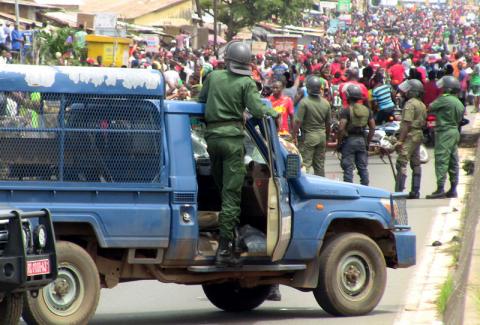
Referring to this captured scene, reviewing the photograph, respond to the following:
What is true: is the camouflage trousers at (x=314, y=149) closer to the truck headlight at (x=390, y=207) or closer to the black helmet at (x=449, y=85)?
the black helmet at (x=449, y=85)

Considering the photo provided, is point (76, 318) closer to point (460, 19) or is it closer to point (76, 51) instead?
point (76, 51)

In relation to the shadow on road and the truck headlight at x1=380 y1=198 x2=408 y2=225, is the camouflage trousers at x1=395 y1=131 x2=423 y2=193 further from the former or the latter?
the shadow on road

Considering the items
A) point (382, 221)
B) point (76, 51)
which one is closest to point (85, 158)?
point (382, 221)

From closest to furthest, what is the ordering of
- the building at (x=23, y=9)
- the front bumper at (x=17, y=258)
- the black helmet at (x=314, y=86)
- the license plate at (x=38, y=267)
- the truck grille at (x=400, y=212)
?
the front bumper at (x=17, y=258) → the license plate at (x=38, y=267) → the truck grille at (x=400, y=212) → the black helmet at (x=314, y=86) → the building at (x=23, y=9)

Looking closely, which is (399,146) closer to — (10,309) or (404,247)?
(404,247)

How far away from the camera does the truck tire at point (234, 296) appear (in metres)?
10.5

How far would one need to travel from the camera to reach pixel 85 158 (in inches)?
→ 350

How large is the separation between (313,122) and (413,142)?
233 cm

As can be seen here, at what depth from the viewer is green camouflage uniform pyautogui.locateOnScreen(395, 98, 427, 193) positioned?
18.1 meters

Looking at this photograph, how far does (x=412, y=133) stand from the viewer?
723 inches

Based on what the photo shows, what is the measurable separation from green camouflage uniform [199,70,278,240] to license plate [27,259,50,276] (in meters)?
1.78

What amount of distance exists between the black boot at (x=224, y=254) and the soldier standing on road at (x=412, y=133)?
912 centimetres

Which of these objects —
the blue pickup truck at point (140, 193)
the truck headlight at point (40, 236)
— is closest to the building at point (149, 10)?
the blue pickup truck at point (140, 193)

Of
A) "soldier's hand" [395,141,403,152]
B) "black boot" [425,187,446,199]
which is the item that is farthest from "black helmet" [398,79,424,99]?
"black boot" [425,187,446,199]
